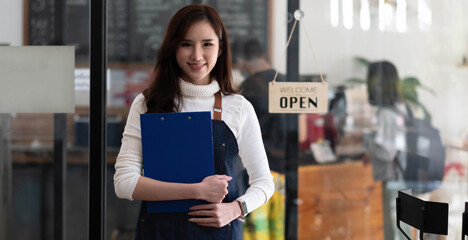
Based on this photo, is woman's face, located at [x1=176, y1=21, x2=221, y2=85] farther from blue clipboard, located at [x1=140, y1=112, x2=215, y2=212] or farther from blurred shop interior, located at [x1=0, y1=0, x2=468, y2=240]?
blurred shop interior, located at [x1=0, y1=0, x2=468, y2=240]

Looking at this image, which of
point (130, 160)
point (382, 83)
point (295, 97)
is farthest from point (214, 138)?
point (382, 83)

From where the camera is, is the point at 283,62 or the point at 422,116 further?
the point at 422,116

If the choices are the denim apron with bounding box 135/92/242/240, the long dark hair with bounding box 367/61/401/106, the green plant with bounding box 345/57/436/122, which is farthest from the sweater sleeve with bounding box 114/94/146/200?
the green plant with bounding box 345/57/436/122

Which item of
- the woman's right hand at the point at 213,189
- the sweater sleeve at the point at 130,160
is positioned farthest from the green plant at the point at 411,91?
the sweater sleeve at the point at 130,160

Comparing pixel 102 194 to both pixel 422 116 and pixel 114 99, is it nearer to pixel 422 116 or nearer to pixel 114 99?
pixel 114 99

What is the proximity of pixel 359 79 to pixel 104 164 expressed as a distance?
4.19 ft

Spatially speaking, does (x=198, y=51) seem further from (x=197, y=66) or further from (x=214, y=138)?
(x=214, y=138)

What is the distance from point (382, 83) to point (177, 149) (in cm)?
121

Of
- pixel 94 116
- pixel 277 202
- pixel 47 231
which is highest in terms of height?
pixel 94 116

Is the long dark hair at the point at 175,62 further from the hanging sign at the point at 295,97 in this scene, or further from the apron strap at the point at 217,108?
the hanging sign at the point at 295,97

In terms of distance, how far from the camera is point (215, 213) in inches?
64.1

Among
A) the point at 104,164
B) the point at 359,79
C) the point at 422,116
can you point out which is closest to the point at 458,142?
the point at 422,116

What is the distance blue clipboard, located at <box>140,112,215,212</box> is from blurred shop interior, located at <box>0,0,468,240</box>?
0.68 m

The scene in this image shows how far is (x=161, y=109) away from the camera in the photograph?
67.5 inches
